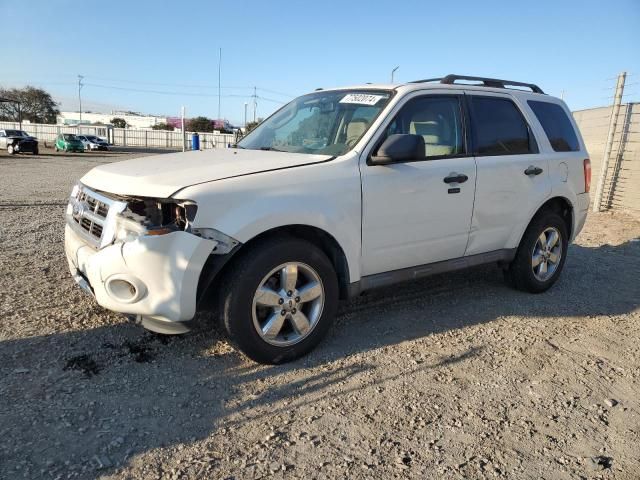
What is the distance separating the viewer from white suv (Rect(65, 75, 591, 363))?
10.0 ft

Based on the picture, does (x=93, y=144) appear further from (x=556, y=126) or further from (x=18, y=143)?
Result: (x=556, y=126)

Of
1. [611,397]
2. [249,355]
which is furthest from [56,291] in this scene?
[611,397]

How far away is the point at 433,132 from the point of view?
4.22m

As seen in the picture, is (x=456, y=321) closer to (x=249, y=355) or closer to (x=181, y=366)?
(x=249, y=355)

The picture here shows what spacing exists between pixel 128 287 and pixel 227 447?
116 cm

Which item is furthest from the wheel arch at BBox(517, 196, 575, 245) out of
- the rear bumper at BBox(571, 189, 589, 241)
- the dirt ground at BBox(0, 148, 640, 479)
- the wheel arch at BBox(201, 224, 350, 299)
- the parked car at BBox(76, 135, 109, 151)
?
the parked car at BBox(76, 135, 109, 151)

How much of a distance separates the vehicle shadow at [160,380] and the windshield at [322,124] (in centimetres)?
147

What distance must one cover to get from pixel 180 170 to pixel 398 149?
58.7 inches

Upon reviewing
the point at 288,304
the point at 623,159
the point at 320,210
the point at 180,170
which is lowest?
the point at 288,304

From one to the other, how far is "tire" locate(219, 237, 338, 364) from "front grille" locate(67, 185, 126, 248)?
78 centimetres

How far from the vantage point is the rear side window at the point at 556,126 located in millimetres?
5070

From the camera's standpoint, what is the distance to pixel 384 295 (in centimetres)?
495

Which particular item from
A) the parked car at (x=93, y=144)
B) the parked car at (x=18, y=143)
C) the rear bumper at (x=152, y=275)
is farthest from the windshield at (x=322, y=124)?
the parked car at (x=93, y=144)

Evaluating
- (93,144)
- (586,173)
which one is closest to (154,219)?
(586,173)
